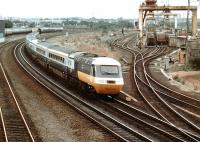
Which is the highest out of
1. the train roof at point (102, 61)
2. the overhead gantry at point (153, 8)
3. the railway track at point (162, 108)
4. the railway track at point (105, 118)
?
the overhead gantry at point (153, 8)

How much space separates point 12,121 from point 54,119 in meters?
2.02

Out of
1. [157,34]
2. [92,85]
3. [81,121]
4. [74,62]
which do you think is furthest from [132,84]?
[157,34]

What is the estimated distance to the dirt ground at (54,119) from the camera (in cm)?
1894

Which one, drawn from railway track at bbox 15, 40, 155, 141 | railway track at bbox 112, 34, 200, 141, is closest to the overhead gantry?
railway track at bbox 112, 34, 200, 141

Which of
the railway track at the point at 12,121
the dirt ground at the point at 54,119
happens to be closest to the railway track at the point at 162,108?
the dirt ground at the point at 54,119

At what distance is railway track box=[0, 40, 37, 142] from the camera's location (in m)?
18.4

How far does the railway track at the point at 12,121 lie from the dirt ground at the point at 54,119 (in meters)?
0.47

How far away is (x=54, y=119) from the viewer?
22.2 m

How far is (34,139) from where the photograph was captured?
59.6 feet

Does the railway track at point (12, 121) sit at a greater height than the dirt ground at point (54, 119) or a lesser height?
greater

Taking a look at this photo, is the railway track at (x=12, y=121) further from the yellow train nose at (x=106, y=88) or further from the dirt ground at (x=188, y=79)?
the dirt ground at (x=188, y=79)

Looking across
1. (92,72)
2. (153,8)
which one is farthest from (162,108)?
(153,8)

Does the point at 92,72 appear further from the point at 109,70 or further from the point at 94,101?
the point at 94,101

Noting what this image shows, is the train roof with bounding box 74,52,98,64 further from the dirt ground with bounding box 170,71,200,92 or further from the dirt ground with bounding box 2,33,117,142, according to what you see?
the dirt ground with bounding box 170,71,200,92
